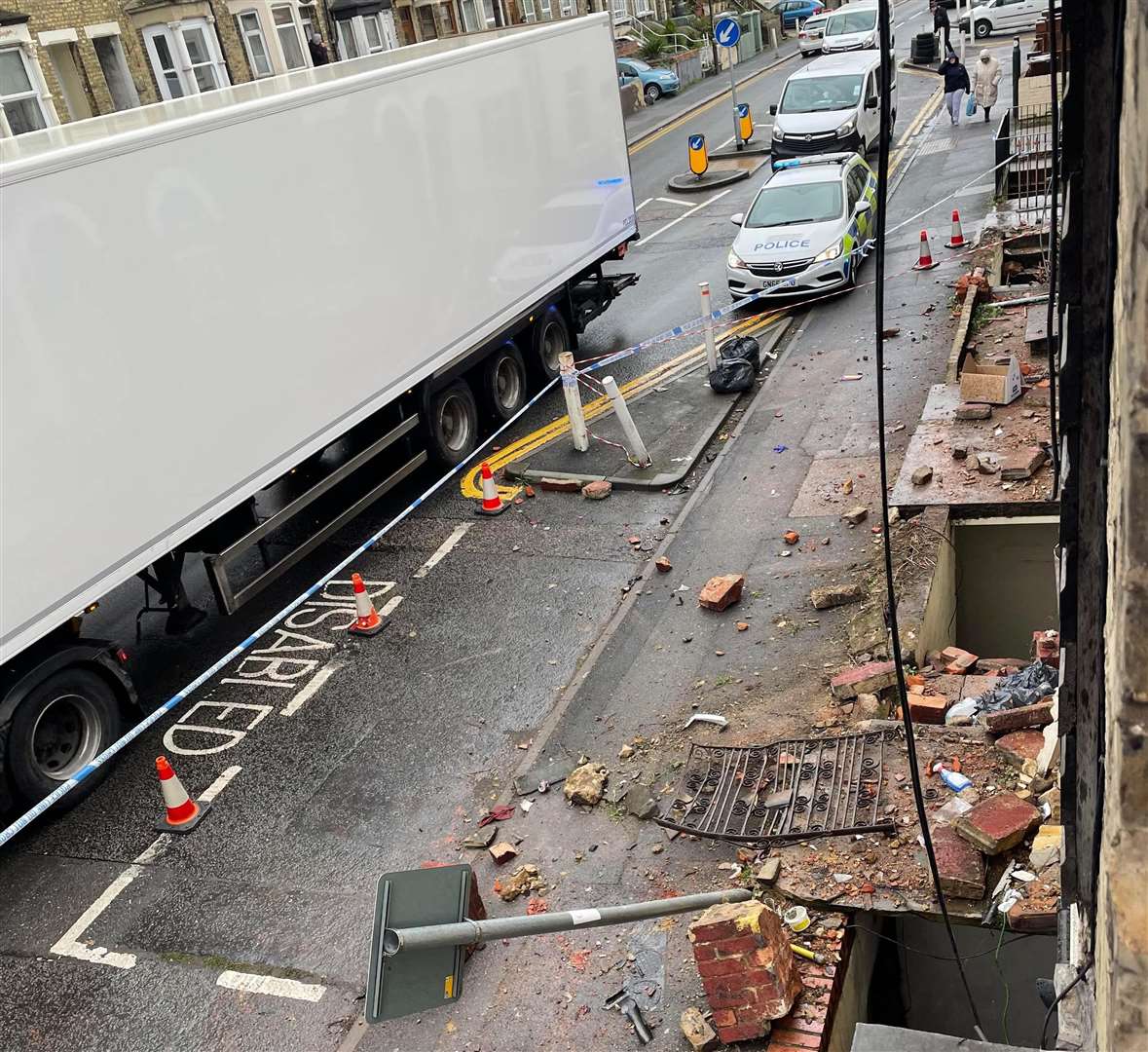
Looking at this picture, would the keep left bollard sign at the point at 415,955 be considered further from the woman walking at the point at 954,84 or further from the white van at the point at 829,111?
the woman walking at the point at 954,84

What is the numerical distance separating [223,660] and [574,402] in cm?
495

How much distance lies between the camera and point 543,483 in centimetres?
1209

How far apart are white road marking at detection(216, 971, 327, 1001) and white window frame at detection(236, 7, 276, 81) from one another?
2747 cm

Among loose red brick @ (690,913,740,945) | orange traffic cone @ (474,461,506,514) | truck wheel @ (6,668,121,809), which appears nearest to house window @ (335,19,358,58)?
orange traffic cone @ (474,461,506,514)

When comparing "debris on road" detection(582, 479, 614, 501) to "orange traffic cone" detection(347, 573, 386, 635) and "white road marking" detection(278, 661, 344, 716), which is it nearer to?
"orange traffic cone" detection(347, 573, 386, 635)

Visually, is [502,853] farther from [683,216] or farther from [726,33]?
[726,33]

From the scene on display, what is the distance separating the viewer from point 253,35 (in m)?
29.4

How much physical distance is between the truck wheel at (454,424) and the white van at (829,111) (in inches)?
502

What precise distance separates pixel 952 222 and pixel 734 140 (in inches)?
511

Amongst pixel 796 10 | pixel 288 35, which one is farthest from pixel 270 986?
pixel 796 10

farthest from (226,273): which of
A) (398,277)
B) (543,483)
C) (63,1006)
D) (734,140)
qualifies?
(734,140)

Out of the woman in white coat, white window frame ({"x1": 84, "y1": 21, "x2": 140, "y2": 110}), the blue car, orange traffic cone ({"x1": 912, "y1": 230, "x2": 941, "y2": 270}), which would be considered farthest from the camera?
the blue car

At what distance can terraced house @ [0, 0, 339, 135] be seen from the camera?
2305 cm

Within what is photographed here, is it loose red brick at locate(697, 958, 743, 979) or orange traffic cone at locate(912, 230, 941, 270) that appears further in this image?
orange traffic cone at locate(912, 230, 941, 270)
